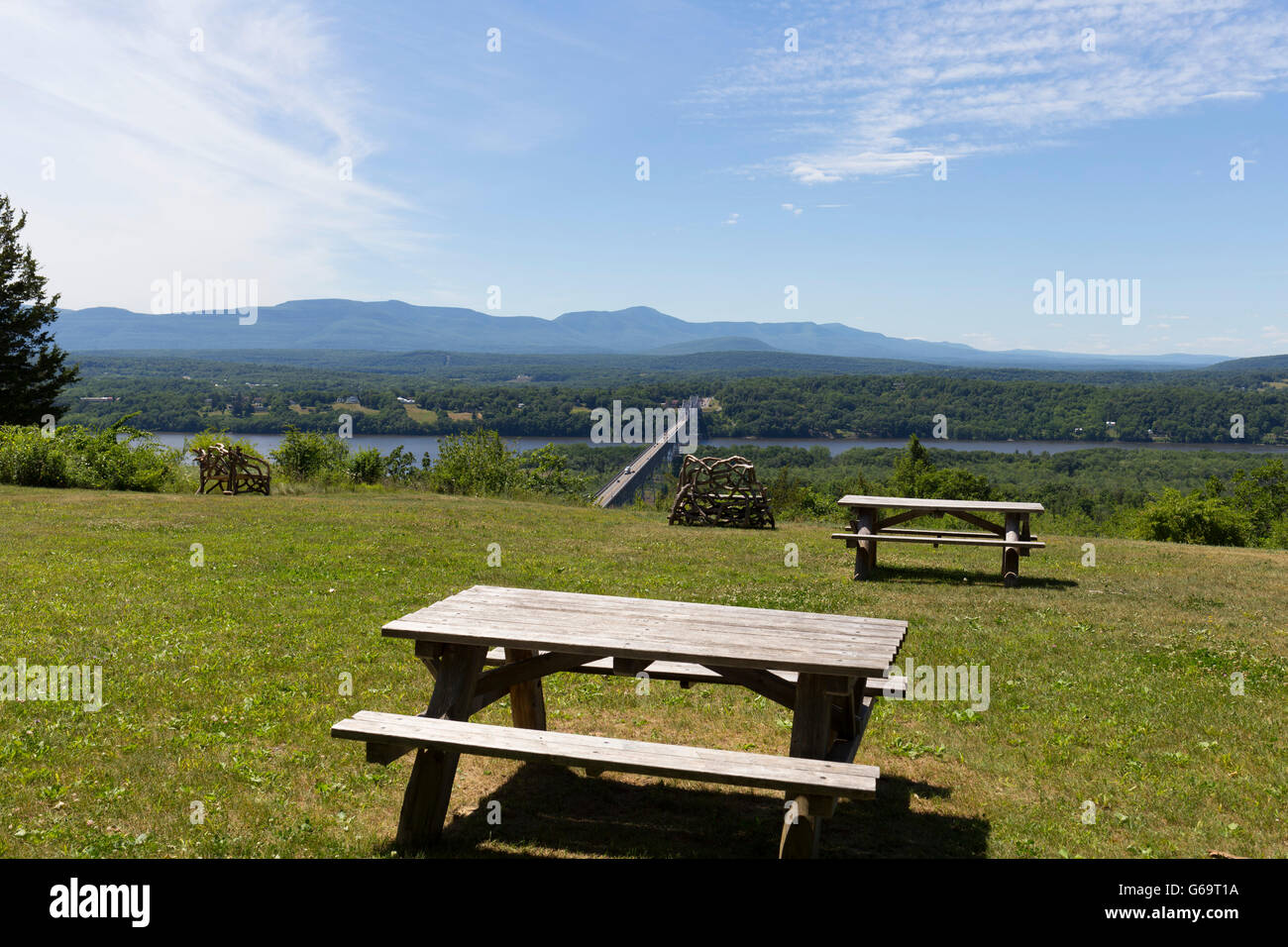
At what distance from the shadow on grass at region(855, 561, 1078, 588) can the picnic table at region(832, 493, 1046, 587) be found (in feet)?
0.63

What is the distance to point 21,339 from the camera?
140 feet

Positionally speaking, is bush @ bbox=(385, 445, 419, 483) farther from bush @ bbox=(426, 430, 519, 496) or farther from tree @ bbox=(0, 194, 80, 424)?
tree @ bbox=(0, 194, 80, 424)

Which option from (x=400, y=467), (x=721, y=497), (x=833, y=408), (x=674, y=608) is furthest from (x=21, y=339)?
(x=833, y=408)

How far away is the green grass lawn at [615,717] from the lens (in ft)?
15.6

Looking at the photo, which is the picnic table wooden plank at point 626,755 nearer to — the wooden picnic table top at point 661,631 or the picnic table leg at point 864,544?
the wooden picnic table top at point 661,631

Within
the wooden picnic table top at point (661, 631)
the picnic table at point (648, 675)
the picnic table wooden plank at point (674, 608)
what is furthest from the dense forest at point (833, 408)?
the picnic table at point (648, 675)

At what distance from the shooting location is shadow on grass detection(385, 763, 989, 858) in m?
4.61

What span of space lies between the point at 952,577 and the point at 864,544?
1446mm

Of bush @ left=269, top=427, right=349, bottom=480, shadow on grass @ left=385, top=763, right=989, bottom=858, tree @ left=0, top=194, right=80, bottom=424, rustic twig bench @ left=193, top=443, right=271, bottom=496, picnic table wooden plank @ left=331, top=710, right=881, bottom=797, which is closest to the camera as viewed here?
picnic table wooden plank @ left=331, top=710, right=881, bottom=797

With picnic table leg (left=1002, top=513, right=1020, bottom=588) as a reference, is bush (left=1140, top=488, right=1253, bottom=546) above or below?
below

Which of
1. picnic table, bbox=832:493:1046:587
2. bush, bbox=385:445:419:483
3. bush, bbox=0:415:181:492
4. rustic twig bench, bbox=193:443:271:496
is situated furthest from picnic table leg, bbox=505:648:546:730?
bush, bbox=385:445:419:483

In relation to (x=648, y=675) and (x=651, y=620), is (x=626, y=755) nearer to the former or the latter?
(x=651, y=620)

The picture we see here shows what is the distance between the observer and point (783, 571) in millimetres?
12797
